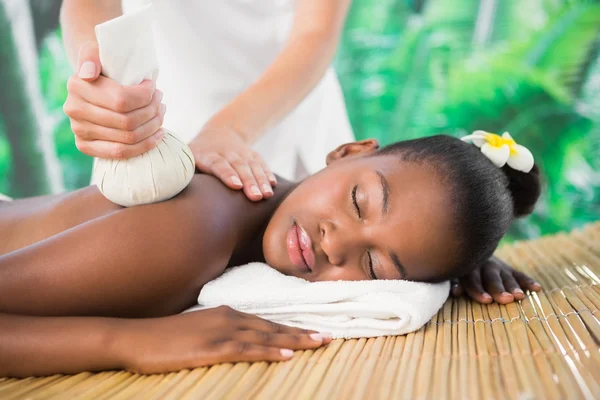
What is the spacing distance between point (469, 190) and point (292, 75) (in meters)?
0.65

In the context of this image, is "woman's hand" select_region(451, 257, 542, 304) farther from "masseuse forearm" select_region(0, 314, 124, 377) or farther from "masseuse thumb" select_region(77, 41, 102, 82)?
"masseuse thumb" select_region(77, 41, 102, 82)

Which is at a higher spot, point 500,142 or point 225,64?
point 225,64

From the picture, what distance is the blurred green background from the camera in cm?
318

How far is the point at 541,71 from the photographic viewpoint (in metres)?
3.24

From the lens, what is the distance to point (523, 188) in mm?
1512

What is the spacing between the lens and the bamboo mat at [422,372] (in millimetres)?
832

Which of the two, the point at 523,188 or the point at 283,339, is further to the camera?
the point at 523,188

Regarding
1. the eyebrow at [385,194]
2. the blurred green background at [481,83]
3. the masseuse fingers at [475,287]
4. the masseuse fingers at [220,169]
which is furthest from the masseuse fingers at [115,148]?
the blurred green background at [481,83]

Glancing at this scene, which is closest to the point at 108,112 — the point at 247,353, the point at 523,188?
the point at 247,353

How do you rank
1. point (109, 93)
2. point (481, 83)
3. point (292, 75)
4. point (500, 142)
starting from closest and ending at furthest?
1. point (109, 93)
2. point (500, 142)
3. point (292, 75)
4. point (481, 83)

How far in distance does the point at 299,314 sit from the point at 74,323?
39 cm

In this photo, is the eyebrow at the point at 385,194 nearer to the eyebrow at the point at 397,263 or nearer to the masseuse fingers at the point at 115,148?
the eyebrow at the point at 397,263

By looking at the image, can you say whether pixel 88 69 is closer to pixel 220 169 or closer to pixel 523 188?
pixel 220 169

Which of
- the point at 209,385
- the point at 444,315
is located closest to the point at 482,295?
the point at 444,315
